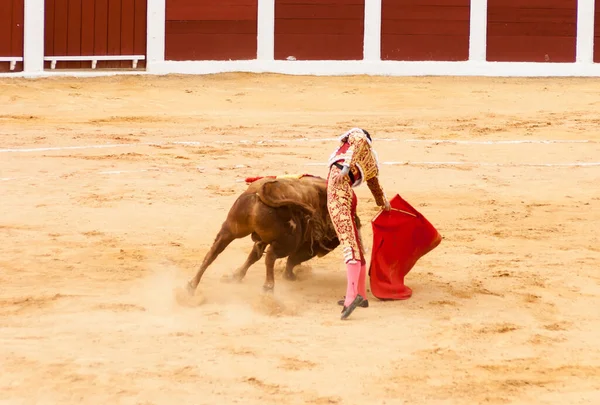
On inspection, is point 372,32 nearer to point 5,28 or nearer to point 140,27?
point 140,27

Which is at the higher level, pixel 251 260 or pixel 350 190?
pixel 350 190

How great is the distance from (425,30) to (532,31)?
1447 millimetres

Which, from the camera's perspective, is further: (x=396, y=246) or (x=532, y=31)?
(x=532, y=31)

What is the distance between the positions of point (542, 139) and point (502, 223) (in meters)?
3.55

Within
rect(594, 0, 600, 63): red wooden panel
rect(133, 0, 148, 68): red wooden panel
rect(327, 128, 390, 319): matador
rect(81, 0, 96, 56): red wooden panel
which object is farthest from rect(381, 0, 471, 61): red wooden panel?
rect(327, 128, 390, 319): matador

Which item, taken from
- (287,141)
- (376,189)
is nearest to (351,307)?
(376,189)

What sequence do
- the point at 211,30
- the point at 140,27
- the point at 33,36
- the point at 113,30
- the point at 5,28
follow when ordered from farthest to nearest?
the point at 211,30, the point at 140,27, the point at 113,30, the point at 33,36, the point at 5,28

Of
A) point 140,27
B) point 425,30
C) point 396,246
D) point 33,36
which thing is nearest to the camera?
point 396,246

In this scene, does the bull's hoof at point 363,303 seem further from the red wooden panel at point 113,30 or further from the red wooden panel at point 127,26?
the red wooden panel at point 127,26

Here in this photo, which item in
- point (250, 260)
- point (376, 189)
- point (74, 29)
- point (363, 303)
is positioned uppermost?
point (74, 29)

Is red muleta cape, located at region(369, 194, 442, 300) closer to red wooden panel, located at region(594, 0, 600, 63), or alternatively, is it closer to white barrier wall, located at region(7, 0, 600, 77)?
white barrier wall, located at region(7, 0, 600, 77)

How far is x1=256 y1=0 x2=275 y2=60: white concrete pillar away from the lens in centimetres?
1471

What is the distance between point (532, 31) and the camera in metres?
15.3

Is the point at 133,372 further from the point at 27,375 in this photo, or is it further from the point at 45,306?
the point at 45,306
